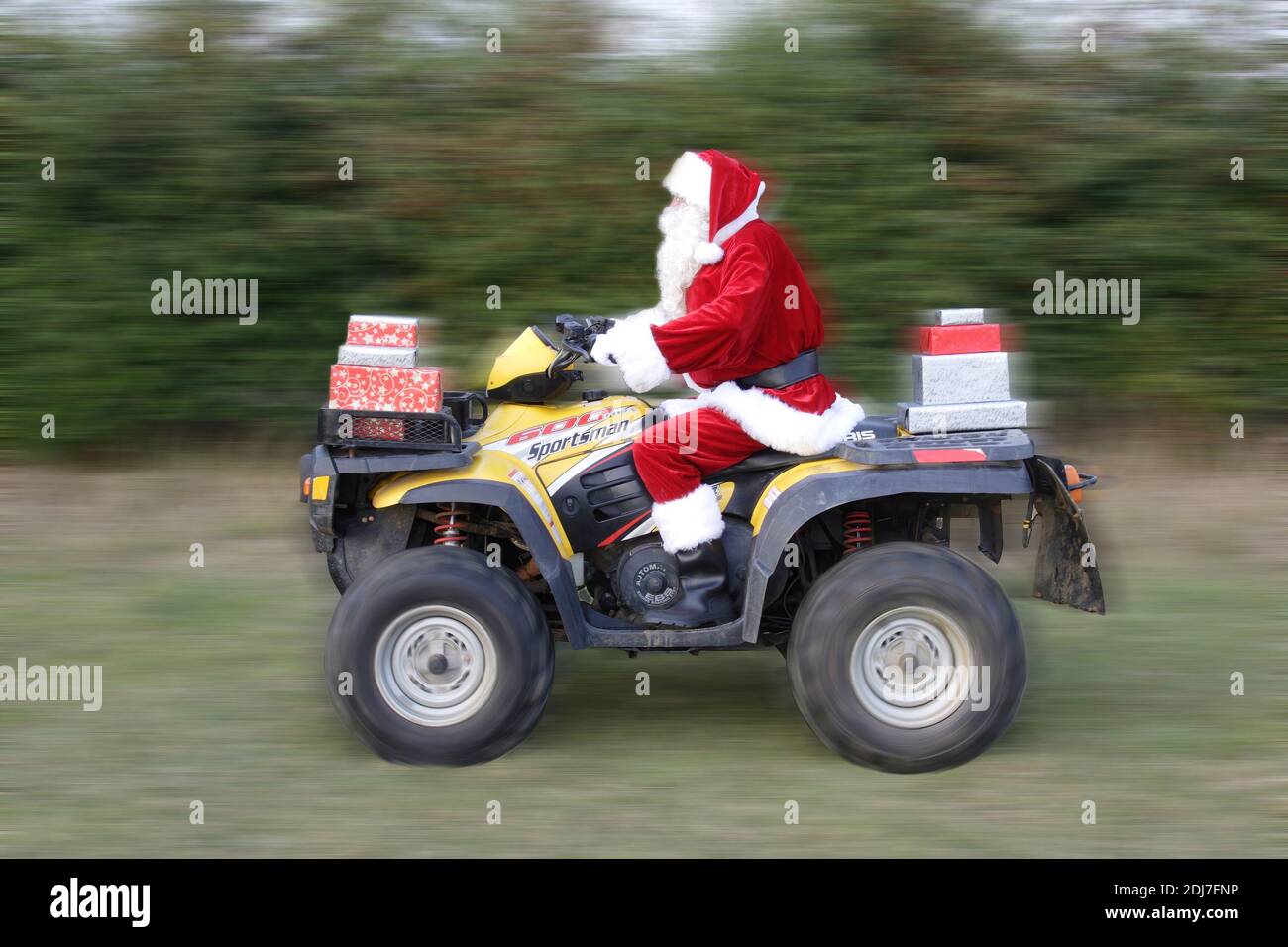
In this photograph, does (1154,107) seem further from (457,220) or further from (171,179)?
(171,179)

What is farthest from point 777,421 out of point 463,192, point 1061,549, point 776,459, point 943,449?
point 463,192

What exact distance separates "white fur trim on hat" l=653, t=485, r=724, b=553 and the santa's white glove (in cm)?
44

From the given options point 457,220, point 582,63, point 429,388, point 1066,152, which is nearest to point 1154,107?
point 1066,152

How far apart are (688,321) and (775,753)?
5.22 feet

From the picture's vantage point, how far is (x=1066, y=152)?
9242 millimetres

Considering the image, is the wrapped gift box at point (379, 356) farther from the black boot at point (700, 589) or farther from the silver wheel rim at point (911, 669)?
the silver wheel rim at point (911, 669)

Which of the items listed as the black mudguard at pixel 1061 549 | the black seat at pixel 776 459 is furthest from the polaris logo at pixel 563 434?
the black mudguard at pixel 1061 549

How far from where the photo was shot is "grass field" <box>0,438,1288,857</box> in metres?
4.80

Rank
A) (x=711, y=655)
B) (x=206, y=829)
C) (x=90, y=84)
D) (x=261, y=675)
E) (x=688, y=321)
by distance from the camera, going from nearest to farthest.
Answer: (x=206, y=829), (x=688, y=321), (x=261, y=675), (x=711, y=655), (x=90, y=84)

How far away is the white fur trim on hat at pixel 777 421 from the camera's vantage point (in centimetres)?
544

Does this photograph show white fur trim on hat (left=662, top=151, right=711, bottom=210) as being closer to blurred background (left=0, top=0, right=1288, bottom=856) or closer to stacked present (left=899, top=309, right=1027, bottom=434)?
stacked present (left=899, top=309, right=1027, bottom=434)

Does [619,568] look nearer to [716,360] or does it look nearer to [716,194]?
[716,360]

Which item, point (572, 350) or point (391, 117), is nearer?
point (572, 350)

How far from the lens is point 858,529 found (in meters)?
5.57
